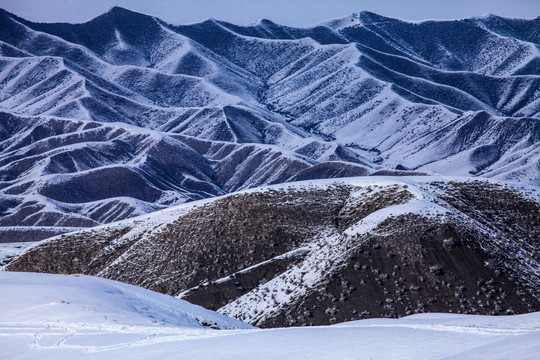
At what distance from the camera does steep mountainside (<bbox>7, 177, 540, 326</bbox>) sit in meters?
41.2

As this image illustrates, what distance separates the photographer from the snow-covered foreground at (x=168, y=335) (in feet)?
54.9

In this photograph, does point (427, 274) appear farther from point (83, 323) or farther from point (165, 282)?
point (83, 323)

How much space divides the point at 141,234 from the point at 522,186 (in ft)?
90.8

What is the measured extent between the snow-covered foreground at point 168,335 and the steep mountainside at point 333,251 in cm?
1222

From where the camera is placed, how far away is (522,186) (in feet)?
179

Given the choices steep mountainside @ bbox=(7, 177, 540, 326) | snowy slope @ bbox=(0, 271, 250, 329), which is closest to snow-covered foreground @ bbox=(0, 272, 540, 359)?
snowy slope @ bbox=(0, 271, 250, 329)

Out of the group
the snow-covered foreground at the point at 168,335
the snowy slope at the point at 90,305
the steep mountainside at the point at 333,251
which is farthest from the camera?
the steep mountainside at the point at 333,251

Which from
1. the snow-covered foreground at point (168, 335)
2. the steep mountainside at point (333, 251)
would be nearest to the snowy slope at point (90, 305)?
the snow-covered foreground at point (168, 335)

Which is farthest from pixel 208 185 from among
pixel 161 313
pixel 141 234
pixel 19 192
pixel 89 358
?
pixel 89 358

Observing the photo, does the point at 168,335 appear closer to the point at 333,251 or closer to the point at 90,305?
the point at 90,305

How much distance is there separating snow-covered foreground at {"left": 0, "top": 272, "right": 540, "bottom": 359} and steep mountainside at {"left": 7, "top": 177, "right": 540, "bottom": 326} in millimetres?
12215

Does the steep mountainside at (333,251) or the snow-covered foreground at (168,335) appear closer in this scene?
the snow-covered foreground at (168,335)

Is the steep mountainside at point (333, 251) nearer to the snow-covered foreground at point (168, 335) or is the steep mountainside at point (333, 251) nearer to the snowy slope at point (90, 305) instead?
the snowy slope at point (90, 305)

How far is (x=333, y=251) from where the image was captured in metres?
45.7
